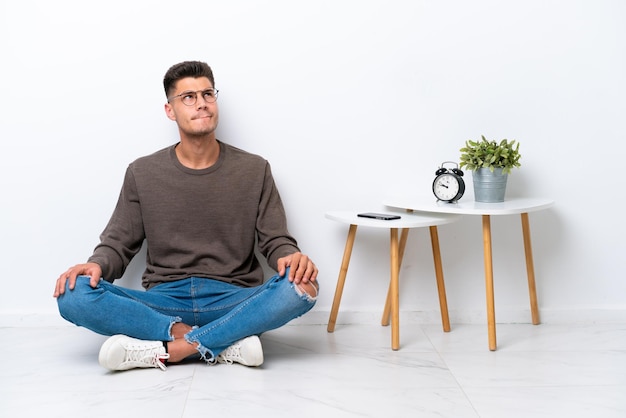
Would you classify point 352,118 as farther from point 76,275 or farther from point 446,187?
point 76,275

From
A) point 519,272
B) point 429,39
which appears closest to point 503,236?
point 519,272

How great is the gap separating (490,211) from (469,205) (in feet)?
0.47

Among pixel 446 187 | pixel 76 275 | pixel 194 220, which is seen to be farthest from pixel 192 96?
pixel 446 187

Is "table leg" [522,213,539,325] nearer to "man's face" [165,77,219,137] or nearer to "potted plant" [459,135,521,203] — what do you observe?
"potted plant" [459,135,521,203]

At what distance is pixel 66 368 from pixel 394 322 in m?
1.03

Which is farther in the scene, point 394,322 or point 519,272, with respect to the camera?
point 519,272

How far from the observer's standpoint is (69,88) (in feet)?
9.06

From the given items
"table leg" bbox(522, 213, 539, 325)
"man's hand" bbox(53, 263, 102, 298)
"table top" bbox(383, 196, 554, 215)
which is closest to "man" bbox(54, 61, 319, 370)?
"man's hand" bbox(53, 263, 102, 298)

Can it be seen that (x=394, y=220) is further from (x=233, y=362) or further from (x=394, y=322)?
(x=233, y=362)

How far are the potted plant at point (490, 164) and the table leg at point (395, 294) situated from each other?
1.20 ft

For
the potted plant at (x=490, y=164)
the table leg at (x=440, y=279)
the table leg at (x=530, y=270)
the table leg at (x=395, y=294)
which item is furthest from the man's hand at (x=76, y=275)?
the table leg at (x=530, y=270)

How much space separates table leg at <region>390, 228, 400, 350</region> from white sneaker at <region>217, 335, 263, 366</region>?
45 centimetres

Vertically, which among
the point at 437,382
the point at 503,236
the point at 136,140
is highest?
the point at 136,140

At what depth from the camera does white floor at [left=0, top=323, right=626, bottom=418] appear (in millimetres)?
2041
